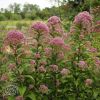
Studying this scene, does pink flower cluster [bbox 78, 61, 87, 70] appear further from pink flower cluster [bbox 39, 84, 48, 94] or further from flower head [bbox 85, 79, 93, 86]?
pink flower cluster [bbox 39, 84, 48, 94]

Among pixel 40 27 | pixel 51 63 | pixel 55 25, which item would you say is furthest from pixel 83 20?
pixel 51 63

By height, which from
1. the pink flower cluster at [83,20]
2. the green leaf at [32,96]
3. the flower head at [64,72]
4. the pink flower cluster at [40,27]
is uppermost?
the pink flower cluster at [83,20]

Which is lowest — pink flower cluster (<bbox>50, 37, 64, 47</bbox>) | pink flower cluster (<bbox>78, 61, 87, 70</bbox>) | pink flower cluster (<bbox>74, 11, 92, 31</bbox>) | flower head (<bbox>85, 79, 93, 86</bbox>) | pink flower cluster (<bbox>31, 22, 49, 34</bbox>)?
flower head (<bbox>85, 79, 93, 86</bbox>)

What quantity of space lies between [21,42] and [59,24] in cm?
71

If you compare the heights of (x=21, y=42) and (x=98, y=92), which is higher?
(x=21, y=42)

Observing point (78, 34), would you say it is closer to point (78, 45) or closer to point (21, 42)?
point (78, 45)

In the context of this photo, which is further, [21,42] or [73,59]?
[73,59]

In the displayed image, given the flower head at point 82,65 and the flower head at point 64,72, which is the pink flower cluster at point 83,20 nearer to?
the flower head at point 82,65

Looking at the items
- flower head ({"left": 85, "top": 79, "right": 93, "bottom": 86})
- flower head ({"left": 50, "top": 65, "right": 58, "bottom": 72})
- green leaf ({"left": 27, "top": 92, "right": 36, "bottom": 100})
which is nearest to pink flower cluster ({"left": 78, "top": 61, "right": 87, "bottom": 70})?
flower head ({"left": 85, "top": 79, "right": 93, "bottom": 86})

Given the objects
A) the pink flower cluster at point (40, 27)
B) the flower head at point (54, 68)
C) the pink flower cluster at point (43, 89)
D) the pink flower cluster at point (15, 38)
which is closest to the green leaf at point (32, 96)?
the pink flower cluster at point (43, 89)

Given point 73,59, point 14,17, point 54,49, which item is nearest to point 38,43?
point 54,49

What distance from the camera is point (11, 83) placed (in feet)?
16.5

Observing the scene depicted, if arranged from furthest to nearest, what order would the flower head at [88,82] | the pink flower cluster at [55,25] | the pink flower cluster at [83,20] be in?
1. the pink flower cluster at [55,25]
2. the pink flower cluster at [83,20]
3. the flower head at [88,82]

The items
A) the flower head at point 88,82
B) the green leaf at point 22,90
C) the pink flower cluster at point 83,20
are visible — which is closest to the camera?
the green leaf at point 22,90
